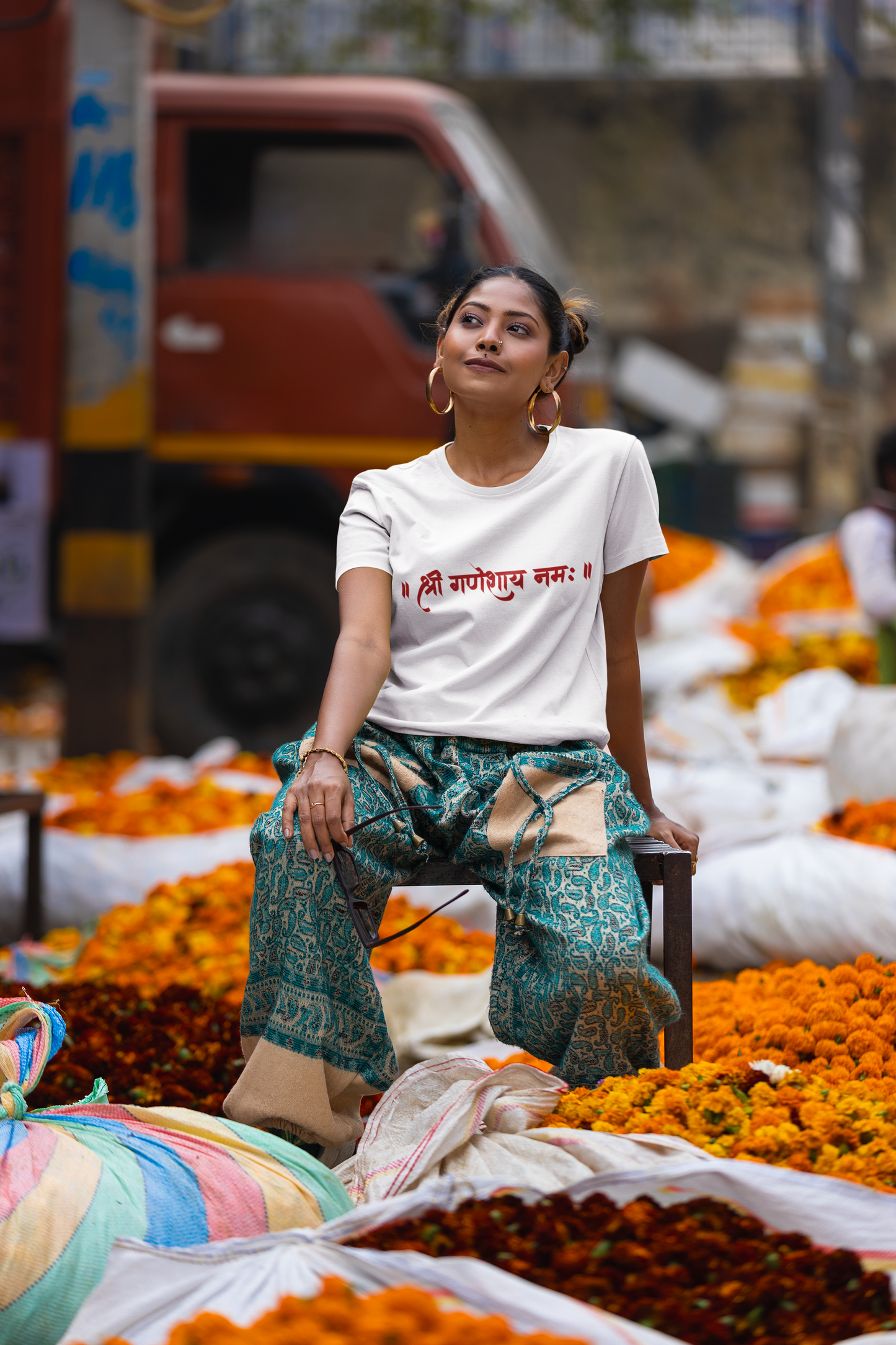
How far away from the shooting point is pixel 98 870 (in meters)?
3.72

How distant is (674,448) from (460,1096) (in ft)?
32.3

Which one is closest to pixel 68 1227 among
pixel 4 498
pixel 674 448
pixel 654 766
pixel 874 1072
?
pixel 874 1072

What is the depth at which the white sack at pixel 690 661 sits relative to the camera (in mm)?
5898

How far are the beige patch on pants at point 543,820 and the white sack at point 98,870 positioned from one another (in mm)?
1708

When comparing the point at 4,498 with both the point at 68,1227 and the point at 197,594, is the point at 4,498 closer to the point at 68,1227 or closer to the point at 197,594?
the point at 197,594

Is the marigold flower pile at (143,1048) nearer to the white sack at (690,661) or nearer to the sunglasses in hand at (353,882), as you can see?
the sunglasses in hand at (353,882)

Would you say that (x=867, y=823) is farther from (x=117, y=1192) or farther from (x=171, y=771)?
(x=171, y=771)

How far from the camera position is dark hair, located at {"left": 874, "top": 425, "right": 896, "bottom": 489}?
4926 millimetres

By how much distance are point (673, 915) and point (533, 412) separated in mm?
786

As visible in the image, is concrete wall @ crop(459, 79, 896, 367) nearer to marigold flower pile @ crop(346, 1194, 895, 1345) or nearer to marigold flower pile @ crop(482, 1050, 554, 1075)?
marigold flower pile @ crop(482, 1050, 554, 1075)

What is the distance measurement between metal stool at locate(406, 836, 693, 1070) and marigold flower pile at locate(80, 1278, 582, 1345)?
0.78 metres

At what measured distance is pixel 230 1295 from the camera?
1.49m

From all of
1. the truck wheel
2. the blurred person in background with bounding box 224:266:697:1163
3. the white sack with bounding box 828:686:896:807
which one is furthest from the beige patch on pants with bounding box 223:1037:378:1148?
the truck wheel

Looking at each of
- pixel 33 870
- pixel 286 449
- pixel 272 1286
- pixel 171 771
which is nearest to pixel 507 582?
pixel 272 1286
